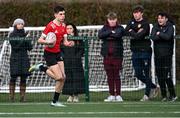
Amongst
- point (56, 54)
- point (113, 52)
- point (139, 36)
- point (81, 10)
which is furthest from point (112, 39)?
point (81, 10)

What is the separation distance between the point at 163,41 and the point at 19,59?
125 inches

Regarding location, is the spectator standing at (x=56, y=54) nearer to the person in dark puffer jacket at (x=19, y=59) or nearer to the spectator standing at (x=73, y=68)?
the spectator standing at (x=73, y=68)

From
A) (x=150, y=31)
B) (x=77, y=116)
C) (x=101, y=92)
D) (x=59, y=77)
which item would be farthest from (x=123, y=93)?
(x=77, y=116)

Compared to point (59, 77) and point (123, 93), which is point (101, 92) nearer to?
point (123, 93)

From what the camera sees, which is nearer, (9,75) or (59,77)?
(59,77)

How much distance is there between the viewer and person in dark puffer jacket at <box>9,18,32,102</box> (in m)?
18.1

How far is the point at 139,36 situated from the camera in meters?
17.7

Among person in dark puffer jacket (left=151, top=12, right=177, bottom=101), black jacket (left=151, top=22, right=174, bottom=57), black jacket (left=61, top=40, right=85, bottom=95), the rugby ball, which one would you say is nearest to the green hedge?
black jacket (left=61, top=40, right=85, bottom=95)

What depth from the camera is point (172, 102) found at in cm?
1725

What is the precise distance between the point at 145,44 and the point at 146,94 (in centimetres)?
107

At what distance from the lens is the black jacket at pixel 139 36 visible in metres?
17.7

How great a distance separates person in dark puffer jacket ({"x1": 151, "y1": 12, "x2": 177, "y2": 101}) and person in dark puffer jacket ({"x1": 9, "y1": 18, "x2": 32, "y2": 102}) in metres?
2.77

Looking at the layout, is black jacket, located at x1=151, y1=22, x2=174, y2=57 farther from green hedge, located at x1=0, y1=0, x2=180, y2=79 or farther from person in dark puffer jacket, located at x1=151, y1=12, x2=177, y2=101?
green hedge, located at x1=0, y1=0, x2=180, y2=79

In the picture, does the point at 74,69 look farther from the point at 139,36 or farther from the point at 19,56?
the point at 139,36
